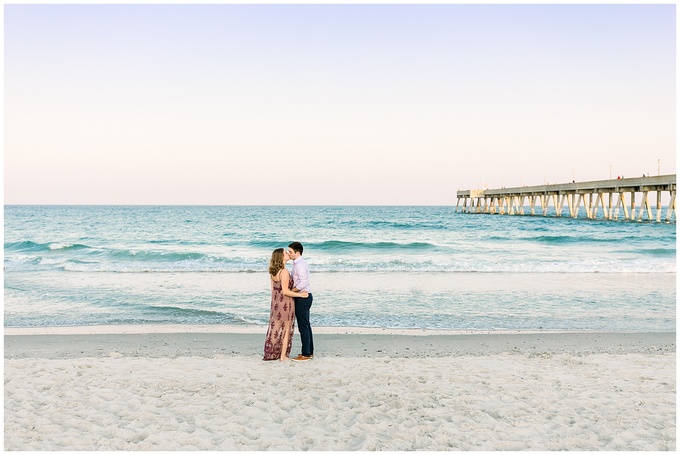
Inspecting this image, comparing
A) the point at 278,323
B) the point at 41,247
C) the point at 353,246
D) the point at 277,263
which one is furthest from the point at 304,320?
the point at 41,247

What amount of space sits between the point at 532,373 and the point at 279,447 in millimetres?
3568

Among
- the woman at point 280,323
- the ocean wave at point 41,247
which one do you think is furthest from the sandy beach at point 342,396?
the ocean wave at point 41,247

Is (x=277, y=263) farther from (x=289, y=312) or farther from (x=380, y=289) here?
(x=380, y=289)

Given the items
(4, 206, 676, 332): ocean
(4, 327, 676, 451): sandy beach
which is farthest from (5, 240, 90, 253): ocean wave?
(4, 327, 676, 451): sandy beach

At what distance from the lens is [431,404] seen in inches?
228

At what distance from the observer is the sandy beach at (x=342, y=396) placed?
194 inches

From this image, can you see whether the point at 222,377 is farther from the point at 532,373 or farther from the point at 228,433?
the point at 532,373

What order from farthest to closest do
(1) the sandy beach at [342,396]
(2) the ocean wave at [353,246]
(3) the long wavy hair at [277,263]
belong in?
(2) the ocean wave at [353,246]
(3) the long wavy hair at [277,263]
(1) the sandy beach at [342,396]

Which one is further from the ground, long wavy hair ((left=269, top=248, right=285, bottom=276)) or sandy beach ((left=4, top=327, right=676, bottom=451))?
long wavy hair ((left=269, top=248, right=285, bottom=276))

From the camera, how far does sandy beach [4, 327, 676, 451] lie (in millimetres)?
4926

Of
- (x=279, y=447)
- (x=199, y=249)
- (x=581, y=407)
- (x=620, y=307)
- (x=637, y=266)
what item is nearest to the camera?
(x=279, y=447)

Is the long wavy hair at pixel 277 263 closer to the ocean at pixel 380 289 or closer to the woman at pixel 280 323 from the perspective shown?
the woman at pixel 280 323

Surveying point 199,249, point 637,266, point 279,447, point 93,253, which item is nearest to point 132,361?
point 279,447

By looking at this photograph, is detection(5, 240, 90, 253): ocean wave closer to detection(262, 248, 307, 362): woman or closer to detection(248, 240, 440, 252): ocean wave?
detection(248, 240, 440, 252): ocean wave
